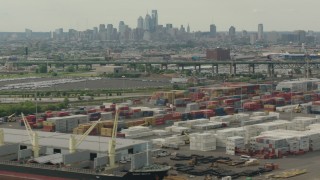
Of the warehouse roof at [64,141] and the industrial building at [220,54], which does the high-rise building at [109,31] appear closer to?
the industrial building at [220,54]

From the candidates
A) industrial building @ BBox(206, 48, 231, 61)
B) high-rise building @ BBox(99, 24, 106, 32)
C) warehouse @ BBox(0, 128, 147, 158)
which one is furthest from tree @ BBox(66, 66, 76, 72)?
high-rise building @ BBox(99, 24, 106, 32)

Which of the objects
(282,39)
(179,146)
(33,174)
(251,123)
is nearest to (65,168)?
(33,174)

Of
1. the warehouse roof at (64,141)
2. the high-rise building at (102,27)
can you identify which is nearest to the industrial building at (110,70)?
the warehouse roof at (64,141)

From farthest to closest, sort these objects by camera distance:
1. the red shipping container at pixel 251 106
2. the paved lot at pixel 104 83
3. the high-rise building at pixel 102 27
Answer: the high-rise building at pixel 102 27
the paved lot at pixel 104 83
the red shipping container at pixel 251 106

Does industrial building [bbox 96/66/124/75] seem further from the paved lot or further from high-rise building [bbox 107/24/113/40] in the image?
high-rise building [bbox 107/24/113/40]

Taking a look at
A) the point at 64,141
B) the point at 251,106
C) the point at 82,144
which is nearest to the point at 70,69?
the point at 251,106

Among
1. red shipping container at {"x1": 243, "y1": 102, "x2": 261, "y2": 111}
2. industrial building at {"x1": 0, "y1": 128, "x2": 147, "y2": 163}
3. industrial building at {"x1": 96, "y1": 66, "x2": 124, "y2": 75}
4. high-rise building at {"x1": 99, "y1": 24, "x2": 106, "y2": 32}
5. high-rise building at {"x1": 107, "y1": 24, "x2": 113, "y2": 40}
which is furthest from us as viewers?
high-rise building at {"x1": 99, "y1": 24, "x2": 106, "y2": 32}

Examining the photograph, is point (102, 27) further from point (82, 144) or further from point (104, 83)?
point (82, 144)

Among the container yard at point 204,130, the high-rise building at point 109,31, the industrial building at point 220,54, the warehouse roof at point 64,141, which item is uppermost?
the high-rise building at point 109,31

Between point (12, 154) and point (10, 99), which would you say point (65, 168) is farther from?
point (10, 99)
